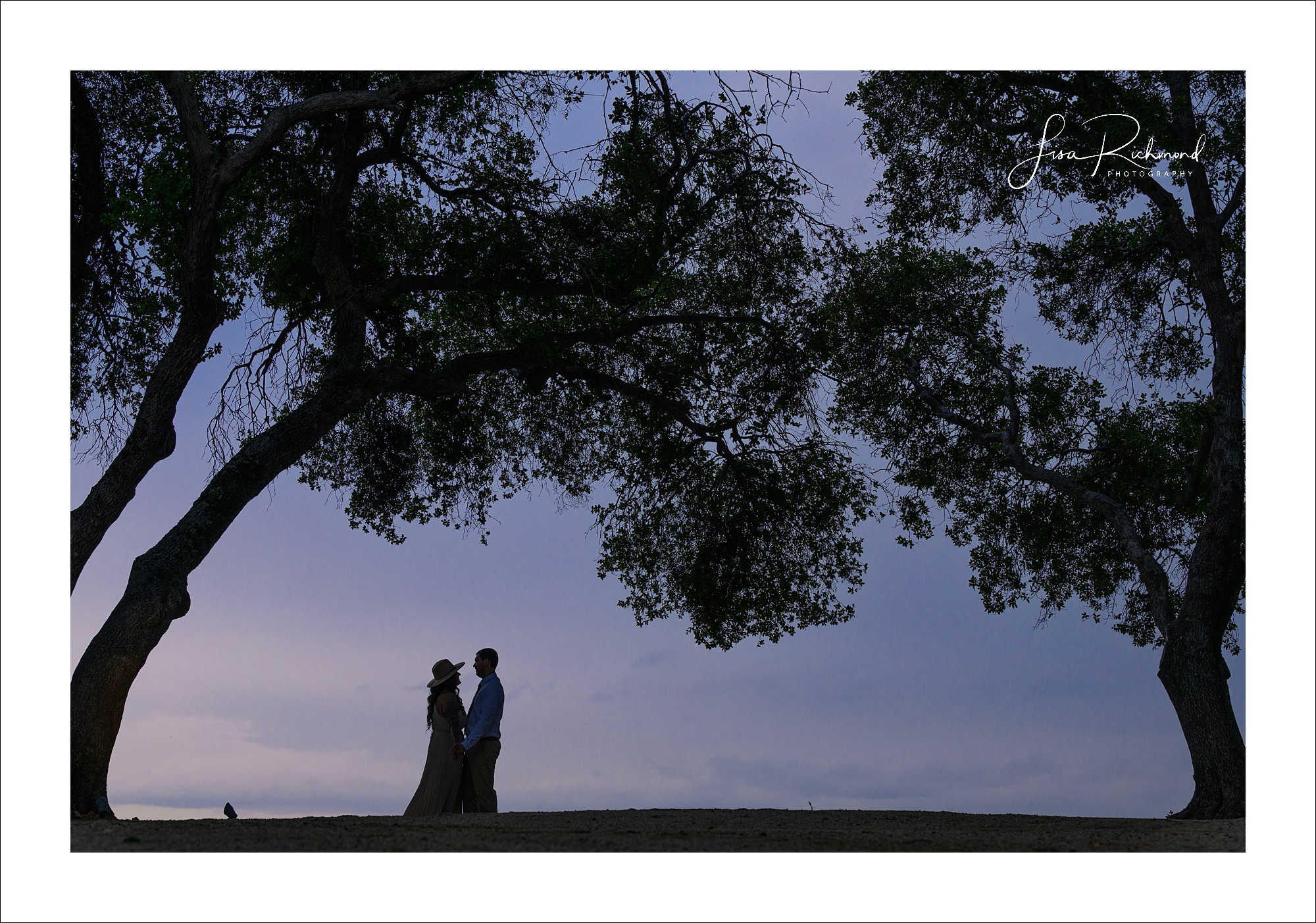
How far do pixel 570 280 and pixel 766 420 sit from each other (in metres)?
3.01

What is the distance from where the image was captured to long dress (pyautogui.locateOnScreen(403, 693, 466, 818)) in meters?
9.48

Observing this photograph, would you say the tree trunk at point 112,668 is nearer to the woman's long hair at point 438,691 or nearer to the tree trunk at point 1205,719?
the woman's long hair at point 438,691

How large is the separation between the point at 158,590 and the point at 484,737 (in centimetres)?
320

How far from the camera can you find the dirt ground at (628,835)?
269 inches

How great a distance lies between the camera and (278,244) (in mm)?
12320

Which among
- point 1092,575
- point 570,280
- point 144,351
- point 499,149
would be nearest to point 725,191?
point 570,280

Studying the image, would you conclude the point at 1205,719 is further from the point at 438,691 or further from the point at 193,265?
the point at 193,265

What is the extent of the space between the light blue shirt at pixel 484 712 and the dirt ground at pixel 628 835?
0.81 metres

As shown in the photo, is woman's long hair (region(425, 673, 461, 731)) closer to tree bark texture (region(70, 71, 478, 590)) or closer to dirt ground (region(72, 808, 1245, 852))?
dirt ground (region(72, 808, 1245, 852))

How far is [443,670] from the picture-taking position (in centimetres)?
990

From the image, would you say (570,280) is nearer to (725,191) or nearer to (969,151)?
(725,191)

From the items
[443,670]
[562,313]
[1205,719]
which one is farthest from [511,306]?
[1205,719]

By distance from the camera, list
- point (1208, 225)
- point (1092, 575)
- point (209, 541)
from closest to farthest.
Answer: point (209, 541) < point (1208, 225) < point (1092, 575)
